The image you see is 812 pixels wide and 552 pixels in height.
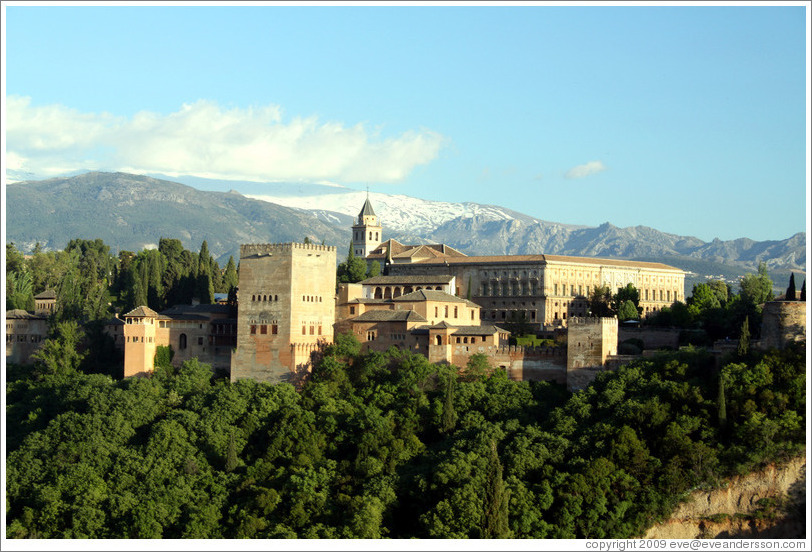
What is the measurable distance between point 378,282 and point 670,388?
27.6 meters

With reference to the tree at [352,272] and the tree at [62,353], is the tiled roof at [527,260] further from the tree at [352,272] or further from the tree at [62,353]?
the tree at [62,353]

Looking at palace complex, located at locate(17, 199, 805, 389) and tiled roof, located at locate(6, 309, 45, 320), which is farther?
tiled roof, located at locate(6, 309, 45, 320)

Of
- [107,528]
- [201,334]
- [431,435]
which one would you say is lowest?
[107,528]

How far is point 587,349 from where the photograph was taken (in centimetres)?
6300

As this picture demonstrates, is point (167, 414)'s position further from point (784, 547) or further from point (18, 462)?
point (784, 547)

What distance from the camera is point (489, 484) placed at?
174 ft

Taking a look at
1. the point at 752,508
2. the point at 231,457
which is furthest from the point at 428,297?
the point at 752,508

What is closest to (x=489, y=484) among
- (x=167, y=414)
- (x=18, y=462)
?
(x=167, y=414)

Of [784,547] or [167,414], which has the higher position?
[167,414]

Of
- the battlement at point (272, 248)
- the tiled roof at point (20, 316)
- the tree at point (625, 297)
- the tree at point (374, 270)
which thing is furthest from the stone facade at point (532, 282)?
the tiled roof at point (20, 316)

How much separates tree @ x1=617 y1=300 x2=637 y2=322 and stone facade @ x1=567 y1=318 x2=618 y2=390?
54.0ft

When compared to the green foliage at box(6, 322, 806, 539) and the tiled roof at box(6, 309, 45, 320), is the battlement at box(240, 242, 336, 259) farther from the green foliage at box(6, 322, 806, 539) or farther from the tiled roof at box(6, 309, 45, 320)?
the tiled roof at box(6, 309, 45, 320)

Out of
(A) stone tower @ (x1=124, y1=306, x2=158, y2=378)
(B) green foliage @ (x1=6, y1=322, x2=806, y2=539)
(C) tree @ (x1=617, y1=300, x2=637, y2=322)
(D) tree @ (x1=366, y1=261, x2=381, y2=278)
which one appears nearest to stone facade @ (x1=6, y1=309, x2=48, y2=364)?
(A) stone tower @ (x1=124, y1=306, x2=158, y2=378)

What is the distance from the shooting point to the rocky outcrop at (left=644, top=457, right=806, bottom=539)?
53344mm
